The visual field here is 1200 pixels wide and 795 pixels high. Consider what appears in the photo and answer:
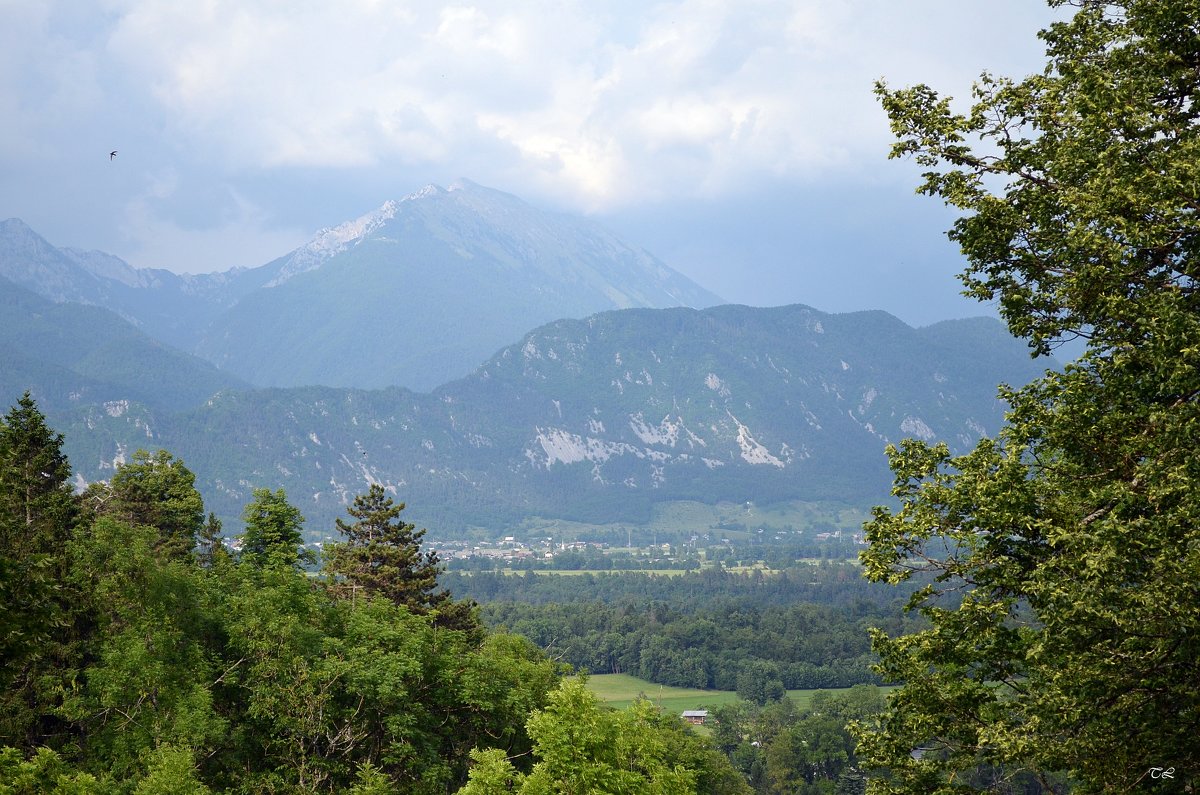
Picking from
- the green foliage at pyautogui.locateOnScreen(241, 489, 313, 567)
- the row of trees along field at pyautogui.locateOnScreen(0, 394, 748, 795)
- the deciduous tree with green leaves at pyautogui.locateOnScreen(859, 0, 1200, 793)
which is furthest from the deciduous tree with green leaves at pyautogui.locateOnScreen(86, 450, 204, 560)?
the deciduous tree with green leaves at pyautogui.locateOnScreen(859, 0, 1200, 793)

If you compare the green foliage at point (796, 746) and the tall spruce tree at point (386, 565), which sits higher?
the tall spruce tree at point (386, 565)

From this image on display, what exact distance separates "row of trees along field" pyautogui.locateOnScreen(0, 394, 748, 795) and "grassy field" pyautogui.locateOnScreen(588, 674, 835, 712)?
122m

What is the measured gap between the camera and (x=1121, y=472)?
20344mm

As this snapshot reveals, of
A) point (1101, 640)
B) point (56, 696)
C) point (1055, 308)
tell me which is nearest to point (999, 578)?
point (1101, 640)

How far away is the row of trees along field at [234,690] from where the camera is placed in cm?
2756

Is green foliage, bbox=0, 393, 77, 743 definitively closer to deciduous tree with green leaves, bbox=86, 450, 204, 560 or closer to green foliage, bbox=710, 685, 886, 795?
deciduous tree with green leaves, bbox=86, 450, 204, 560

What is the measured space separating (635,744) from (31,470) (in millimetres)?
34337

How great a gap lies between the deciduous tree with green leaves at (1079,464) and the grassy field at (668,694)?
481 feet

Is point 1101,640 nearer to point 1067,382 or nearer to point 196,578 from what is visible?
point 1067,382

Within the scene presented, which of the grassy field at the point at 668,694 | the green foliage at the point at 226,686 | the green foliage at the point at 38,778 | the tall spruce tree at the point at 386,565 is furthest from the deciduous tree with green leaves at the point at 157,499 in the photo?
the grassy field at the point at 668,694

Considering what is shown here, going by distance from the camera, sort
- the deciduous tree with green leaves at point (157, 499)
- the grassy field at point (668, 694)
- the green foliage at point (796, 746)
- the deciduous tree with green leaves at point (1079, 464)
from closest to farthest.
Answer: the deciduous tree with green leaves at point (1079, 464) < the deciduous tree with green leaves at point (157, 499) < the green foliage at point (796, 746) < the grassy field at point (668, 694)

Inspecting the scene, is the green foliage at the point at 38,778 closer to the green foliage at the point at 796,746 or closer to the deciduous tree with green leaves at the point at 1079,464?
the deciduous tree with green leaves at the point at 1079,464

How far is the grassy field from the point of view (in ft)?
567

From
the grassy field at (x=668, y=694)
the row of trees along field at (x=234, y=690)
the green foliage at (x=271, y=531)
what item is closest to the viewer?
the row of trees along field at (x=234, y=690)
